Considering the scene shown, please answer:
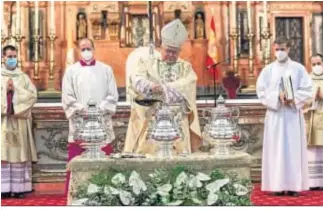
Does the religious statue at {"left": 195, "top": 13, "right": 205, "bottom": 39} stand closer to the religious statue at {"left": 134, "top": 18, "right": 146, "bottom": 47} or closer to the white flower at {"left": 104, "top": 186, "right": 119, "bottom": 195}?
the religious statue at {"left": 134, "top": 18, "right": 146, "bottom": 47}

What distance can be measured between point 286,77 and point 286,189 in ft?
3.58

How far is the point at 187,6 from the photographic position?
31.9 feet

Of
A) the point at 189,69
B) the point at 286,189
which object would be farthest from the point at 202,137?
the point at 286,189

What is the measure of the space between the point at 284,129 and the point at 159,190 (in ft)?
9.14

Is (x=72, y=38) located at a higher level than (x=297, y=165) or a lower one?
higher

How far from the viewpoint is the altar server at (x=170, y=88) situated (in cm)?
570

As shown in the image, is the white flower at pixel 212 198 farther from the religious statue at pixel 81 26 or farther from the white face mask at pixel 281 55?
the religious statue at pixel 81 26

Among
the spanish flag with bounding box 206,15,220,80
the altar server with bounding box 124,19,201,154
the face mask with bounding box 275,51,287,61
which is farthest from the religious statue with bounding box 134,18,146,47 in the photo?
the altar server with bounding box 124,19,201,154

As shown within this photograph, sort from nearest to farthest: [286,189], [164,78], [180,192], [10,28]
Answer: [180,192]
[164,78]
[286,189]
[10,28]

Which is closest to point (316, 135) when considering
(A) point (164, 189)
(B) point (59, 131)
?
(B) point (59, 131)

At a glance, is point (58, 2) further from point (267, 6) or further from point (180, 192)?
point (180, 192)

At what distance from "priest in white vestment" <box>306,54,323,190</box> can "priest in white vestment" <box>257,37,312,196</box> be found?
53cm

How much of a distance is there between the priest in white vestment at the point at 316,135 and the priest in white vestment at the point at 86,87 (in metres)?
2.19

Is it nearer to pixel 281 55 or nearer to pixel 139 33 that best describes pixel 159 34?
pixel 139 33
